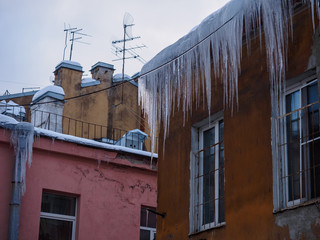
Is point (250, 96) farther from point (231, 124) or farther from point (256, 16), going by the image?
point (256, 16)

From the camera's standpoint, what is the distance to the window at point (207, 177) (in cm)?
805

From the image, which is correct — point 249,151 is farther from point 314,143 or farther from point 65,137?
point 65,137

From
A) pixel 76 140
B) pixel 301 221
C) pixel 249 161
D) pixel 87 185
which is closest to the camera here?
pixel 301 221

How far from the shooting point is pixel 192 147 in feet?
28.7

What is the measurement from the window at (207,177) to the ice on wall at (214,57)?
453 millimetres

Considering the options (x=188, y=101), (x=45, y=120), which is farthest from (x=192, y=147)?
(x=45, y=120)

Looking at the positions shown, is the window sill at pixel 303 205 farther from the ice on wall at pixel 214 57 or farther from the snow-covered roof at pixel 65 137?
the snow-covered roof at pixel 65 137

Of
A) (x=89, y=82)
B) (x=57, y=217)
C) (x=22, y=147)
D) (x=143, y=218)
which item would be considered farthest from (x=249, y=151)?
(x=89, y=82)

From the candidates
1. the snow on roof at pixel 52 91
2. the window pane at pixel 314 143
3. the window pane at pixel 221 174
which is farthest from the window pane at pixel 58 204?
the window pane at pixel 314 143

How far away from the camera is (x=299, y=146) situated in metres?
6.79

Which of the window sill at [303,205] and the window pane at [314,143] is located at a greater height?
the window pane at [314,143]

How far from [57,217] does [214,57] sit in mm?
5128

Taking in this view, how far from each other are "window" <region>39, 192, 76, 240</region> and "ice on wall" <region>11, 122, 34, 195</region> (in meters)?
0.69

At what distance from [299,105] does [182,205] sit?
250 cm
